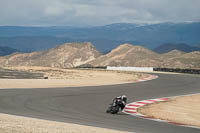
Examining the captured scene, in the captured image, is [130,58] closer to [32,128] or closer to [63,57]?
[63,57]

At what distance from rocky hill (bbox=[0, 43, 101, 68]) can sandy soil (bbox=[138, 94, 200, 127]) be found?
131939 mm

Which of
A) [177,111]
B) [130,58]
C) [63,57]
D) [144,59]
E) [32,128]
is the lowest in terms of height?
[177,111]

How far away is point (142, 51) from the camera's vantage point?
477 ft

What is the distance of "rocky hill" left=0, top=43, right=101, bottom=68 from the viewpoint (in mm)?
157863

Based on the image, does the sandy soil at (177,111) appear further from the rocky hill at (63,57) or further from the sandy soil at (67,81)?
the rocky hill at (63,57)

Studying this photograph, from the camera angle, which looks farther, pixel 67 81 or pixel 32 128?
pixel 67 81

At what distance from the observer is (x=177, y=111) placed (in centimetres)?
1761

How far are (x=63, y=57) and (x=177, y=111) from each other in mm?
151608

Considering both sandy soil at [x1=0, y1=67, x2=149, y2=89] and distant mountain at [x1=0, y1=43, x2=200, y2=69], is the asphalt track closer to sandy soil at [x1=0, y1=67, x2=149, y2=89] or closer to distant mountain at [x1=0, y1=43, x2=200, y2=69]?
sandy soil at [x1=0, y1=67, x2=149, y2=89]

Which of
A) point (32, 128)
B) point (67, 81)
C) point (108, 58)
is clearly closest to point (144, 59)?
point (108, 58)

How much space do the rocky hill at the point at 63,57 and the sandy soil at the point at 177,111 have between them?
131939mm

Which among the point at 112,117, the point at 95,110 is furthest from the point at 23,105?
the point at 112,117

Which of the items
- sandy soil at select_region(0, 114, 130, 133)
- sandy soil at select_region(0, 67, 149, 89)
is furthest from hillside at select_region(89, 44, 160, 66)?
sandy soil at select_region(0, 114, 130, 133)

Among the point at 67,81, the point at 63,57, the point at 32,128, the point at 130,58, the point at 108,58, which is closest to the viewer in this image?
the point at 32,128
